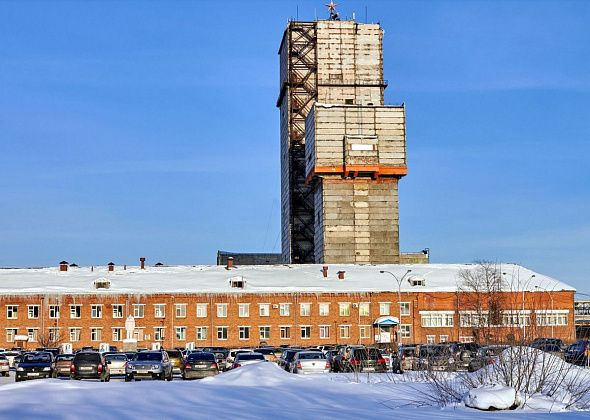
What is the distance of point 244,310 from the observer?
307ft

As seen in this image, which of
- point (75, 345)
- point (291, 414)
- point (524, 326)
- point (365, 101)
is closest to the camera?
point (291, 414)

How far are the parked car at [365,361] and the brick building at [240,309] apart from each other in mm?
42699

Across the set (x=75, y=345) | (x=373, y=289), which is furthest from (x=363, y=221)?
(x=75, y=345)

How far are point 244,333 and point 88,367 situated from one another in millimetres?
48492

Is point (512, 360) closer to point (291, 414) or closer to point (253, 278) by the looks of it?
point (291, 414)

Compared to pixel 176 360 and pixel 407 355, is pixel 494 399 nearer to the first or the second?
pixel 407 355

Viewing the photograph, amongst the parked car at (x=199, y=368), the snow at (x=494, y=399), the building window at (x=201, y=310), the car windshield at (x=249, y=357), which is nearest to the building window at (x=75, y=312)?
the building window at (x=201, y=310)

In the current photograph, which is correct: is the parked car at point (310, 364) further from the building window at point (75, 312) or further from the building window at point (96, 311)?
the building window at point (75, 312)

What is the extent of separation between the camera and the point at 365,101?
410ft

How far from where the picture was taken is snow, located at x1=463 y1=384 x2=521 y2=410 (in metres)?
24.6

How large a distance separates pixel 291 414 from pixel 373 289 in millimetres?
71358

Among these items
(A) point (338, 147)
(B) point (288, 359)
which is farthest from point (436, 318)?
(B) point (288, 359)

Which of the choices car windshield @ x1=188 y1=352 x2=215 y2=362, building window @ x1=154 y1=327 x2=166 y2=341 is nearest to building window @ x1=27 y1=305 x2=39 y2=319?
building window @ x1=154 y1=327 x2=166 y2=341

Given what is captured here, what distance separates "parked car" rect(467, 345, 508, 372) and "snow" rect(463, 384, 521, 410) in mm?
2107
